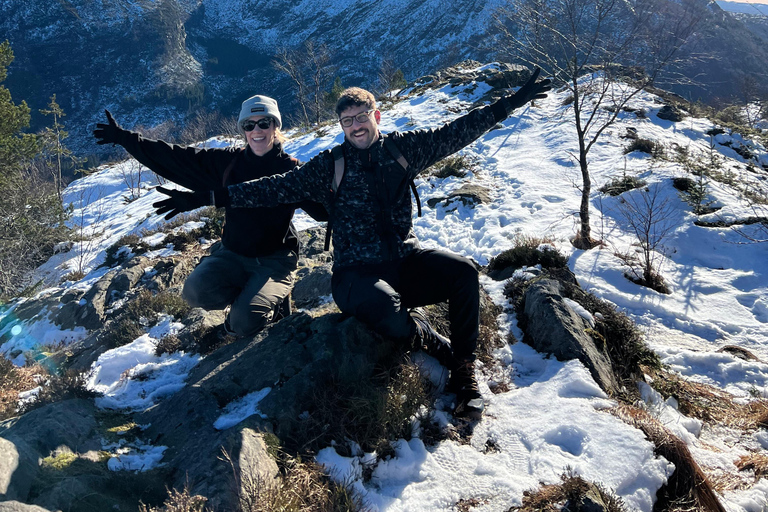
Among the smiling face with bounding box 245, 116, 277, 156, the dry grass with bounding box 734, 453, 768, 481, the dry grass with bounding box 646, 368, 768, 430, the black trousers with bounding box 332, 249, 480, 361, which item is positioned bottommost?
the dry grass with bounding box 646, 368, 768, 430

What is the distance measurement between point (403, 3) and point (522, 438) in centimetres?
12208

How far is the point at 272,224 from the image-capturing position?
3.74m

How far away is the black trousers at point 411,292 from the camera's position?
2.94 metres

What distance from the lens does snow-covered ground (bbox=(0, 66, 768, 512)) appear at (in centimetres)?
221

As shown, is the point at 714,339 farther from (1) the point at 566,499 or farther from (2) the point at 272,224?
(2) the point at 272,224

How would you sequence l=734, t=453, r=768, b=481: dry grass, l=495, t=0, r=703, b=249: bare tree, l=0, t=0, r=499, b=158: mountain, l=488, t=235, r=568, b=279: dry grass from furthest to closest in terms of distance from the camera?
l=0, t=0, r=499, b=158: mountain < l=495, t=0, r=703, b=249: bare tree < l=488, t=235, r=568, b=279: dry grass < l=734, t=453, r=768, b=481: dry grass

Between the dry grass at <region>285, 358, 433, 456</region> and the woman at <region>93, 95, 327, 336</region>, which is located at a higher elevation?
the woman at <region>93, 95, 327, 336</region>

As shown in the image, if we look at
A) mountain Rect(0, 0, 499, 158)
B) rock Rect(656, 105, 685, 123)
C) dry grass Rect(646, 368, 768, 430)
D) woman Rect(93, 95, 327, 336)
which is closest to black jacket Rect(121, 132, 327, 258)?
woman Rect(93, 95, 327, 336)

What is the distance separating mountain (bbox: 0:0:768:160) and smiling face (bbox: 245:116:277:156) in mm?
78297

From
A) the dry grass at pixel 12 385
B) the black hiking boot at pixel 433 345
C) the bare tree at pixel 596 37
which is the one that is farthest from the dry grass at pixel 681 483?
the bare tree at pixel 596 37

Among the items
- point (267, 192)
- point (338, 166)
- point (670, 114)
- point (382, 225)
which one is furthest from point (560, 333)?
point (670, 114)

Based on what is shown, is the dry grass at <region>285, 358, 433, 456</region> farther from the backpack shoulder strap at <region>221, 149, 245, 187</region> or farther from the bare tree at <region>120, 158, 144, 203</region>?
the bare tree at <region>120, 158, 144, 203</region>

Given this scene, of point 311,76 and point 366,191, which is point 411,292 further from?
point 311,76

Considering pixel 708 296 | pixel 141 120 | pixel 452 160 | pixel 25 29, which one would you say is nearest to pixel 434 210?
pixel 452 160
